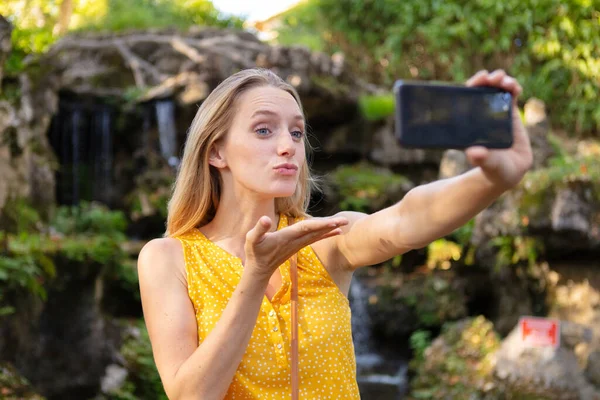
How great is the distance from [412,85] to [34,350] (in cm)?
541

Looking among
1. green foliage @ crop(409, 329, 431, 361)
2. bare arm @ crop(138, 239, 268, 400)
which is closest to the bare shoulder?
bare arm @ crop(138, 239, 268, 400)

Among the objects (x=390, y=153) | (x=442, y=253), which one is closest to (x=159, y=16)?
(x=390, y=153)

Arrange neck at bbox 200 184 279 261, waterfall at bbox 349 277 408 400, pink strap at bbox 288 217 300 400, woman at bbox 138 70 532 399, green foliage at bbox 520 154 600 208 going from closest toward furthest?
1. woman at bbox 138 70 532 399
2. pink strap at bbox 288 217 300 400
3. neck at bbox 200 184 279 261
4. green foliage at bbox 520 154 600 208
5. waterfall at bbox 349 277 408 400

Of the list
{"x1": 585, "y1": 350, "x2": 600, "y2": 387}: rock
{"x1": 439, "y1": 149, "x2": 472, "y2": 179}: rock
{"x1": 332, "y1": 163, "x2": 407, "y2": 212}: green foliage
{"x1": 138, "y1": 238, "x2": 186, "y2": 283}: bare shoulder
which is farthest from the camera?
{"x1": 332, "y1": 163, "x2": 407, "y2": 212}: green foliage

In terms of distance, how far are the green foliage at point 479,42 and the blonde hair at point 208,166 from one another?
13.2 metres

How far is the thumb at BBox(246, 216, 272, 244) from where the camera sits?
1.71 metres

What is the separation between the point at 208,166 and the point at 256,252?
1.76 ft

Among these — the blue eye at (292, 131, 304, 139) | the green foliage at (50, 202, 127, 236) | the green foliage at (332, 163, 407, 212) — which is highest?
the blue eye at (292, 131, 304, 139)

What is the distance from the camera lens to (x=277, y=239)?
5.76 feet

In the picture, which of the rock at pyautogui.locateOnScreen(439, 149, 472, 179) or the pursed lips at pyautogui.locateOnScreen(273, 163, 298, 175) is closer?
the pursed lips at pyautogui.locateOnScreen(273, 163, 298, 175)

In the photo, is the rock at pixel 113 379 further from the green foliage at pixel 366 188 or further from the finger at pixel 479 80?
the finger at pixel 479 80

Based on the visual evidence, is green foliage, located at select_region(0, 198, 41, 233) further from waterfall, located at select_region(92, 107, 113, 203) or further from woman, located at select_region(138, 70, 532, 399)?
woman, located at select_region(138, 70, 532, 399)

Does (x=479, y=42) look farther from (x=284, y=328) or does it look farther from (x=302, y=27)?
(x=284, y=328)

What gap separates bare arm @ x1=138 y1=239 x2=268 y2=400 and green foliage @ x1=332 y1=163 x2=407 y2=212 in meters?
9.00
